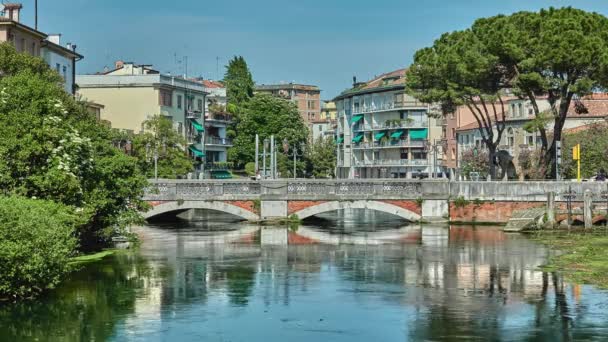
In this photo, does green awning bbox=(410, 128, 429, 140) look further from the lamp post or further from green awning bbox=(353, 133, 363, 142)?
the lamp post

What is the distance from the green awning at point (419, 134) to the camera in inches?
6240

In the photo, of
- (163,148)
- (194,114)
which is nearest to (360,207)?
(163,148)

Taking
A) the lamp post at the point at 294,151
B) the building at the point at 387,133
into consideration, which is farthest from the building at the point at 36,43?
the building at the point at 387,133

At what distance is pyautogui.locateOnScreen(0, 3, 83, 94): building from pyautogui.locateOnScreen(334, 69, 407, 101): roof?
226 ft

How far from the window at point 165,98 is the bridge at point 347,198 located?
43.0 m

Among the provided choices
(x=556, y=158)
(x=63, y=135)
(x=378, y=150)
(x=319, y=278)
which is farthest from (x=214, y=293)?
(x=378, y=150)

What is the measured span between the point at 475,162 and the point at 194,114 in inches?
1438

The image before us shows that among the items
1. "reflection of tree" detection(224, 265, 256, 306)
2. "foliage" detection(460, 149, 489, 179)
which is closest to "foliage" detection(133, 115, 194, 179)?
"foliage" detection(460, 149, 489, 179)

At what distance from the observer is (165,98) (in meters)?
129

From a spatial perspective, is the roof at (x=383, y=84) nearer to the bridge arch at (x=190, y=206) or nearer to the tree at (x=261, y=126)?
the tree at (x=261, y=126)

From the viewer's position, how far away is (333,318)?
42719 mm

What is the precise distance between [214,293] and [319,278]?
7171 millimetres

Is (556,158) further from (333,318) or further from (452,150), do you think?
(452,150)

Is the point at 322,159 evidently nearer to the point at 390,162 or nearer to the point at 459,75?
the point at 390,162
